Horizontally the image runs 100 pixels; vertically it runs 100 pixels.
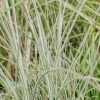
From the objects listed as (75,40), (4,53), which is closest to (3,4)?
(4,53)

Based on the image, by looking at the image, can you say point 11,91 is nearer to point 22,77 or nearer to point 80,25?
point 22,77

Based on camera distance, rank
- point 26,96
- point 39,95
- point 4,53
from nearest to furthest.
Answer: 1. point 26,96
2. point 39,95
3. point 4,53

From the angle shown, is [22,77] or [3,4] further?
[3,4]

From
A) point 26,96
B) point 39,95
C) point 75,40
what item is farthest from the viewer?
point 75,40

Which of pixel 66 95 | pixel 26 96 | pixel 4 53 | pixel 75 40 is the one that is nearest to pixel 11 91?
pixel 26 96

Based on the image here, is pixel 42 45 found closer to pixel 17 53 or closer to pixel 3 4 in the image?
pixel 17 53

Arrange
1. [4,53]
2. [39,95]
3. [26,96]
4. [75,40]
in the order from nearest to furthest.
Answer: [26,96] < [39,95] < [4,53] < [75,40]

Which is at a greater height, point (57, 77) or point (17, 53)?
point (17, 53)

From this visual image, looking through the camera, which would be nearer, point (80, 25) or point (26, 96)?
point (26, 96)

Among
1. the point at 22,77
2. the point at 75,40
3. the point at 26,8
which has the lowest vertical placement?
the point at 75,40
